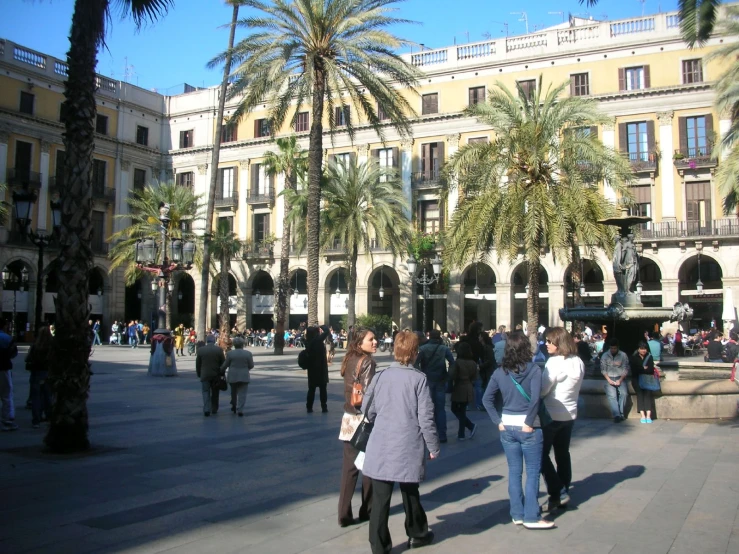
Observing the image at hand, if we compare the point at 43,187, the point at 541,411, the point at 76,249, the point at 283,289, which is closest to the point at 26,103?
the point at 43,187

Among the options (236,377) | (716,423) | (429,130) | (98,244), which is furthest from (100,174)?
(716,423)

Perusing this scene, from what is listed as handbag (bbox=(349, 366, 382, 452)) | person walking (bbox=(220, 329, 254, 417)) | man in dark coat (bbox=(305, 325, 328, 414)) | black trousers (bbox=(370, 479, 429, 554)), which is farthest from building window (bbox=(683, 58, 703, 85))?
black trousers (bbox=(370, 479, 429, 554))

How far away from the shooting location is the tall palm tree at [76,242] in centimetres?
857

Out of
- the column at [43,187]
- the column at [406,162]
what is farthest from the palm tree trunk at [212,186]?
the column at [43,187]

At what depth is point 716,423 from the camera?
1148 cm

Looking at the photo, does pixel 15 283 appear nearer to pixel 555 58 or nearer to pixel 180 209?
pixel 180 209

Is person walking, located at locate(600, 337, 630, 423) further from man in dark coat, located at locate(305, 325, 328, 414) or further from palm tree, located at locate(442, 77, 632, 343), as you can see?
palm tree, located at locate(442, 77, 632, 343)

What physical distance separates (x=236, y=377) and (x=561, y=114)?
14.4 meters

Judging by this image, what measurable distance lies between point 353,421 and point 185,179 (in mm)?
47338

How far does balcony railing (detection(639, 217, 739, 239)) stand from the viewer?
35281 mm

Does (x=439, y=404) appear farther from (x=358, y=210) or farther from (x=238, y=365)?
(x=358, y=210)

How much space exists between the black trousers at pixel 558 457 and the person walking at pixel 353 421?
1.56 m

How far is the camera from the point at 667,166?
3709 centimetres

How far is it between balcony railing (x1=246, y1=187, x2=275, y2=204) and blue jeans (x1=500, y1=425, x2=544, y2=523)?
41.6 meters
